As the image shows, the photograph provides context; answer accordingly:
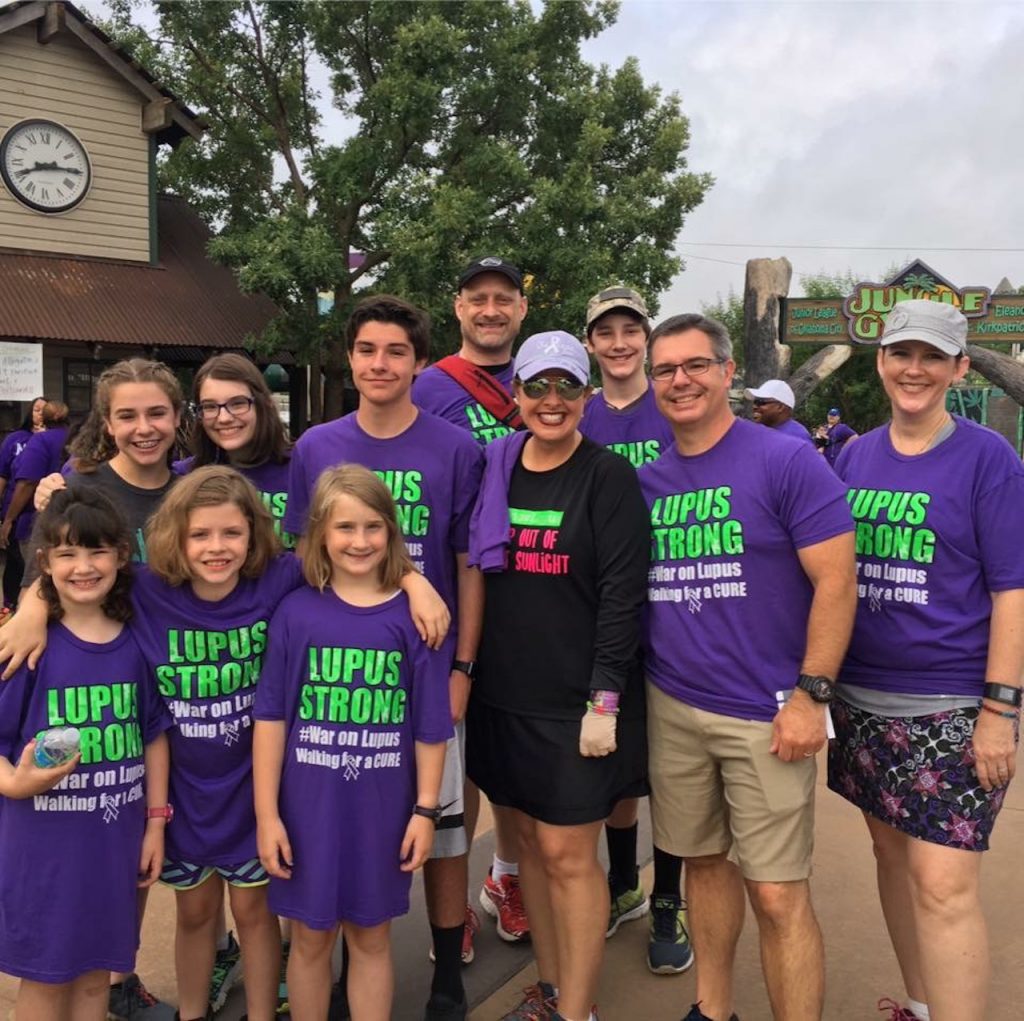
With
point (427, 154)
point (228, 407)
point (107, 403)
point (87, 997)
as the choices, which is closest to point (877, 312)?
point (427, 154)

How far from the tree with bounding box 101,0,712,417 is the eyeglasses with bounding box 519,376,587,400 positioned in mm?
10952

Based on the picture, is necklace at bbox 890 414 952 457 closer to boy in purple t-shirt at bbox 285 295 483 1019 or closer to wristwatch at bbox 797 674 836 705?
wristwatch at bbox 797 674 836 705

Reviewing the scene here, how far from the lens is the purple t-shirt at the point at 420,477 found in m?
2.73

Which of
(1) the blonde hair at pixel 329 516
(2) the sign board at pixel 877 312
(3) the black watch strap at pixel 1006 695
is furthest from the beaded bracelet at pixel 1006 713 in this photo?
(2) the sign board at pixel 877 312

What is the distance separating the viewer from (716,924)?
2.63 meters

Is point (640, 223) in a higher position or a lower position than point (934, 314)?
higher

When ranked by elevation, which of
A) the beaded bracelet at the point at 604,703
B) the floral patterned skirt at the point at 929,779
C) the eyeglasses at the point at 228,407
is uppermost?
the eyeglasses at the point at 228,407

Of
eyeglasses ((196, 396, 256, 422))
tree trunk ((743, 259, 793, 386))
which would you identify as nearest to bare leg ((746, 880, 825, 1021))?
eyeglasses ((196, 396, 256, 422))

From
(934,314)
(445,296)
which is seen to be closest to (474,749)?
(934,314)

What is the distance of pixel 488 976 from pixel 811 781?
4.51ft

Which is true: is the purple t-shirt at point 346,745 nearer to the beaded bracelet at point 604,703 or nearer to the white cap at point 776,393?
the beaded bracelet at point 604,703

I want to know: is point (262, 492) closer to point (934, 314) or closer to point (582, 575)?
point (582, 575)

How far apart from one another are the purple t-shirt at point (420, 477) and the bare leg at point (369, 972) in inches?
37.5

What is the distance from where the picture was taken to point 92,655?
230cm
